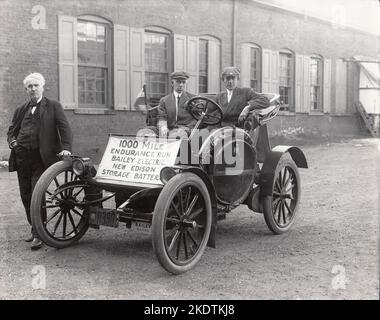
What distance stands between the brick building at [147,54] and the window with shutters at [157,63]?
0.09ft

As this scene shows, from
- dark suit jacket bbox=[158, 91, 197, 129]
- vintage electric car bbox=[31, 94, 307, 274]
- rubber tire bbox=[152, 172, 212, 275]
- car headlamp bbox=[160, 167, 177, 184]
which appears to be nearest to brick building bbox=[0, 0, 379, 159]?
dark suit jacket bbox=[158, 91, 197, 129]

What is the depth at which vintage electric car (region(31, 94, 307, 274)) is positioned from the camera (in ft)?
14.2

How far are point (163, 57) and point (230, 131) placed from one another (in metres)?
8.77

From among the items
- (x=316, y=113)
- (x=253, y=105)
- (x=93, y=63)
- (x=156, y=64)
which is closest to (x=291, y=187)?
(x=253, y=105)

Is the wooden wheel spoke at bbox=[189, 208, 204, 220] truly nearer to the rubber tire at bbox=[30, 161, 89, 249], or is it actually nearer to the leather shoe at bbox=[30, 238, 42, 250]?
the rubber tire at bbox=[30, 161, 89, 249]

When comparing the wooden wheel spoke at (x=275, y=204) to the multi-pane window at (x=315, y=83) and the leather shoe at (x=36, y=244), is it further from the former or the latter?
the multi-pane window at (x=315, y=83)

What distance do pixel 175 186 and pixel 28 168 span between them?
→ 1.92 metres

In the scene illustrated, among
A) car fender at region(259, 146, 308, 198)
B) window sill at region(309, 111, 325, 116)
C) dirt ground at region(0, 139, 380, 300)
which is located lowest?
dirt ground at region(0, 139, 380, 300)

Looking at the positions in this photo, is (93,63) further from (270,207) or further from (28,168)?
(270,207)

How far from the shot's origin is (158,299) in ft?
12.0

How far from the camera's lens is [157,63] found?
43.8ft

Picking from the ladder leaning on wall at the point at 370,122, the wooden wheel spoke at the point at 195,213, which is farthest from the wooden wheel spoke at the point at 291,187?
the ladder leaning on wall at the point at 370,122

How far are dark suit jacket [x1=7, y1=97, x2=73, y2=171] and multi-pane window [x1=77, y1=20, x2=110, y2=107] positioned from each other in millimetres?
6570

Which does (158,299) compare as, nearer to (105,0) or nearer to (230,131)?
(230,131)
